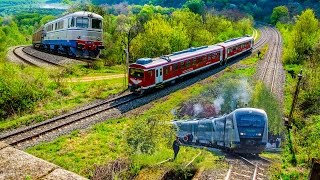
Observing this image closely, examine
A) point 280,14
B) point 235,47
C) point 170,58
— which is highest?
point 280,14

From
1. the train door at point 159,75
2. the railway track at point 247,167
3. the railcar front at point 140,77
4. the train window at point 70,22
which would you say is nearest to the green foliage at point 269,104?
the railway track at point 247,167

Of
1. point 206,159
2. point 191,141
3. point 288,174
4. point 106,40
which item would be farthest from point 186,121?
point 106,40

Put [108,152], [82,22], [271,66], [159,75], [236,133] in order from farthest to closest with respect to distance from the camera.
→ [271,66]
[82,22]
[159,75]
[236,133]
[108,152]

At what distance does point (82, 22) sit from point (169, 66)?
11933mm

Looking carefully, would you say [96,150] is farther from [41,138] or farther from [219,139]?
[219,139]

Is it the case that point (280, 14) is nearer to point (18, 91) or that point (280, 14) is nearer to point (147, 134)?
point (18, 91)

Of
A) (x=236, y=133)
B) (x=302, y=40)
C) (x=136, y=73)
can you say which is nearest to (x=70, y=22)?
(x=136, y=73)

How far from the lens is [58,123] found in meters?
16.7

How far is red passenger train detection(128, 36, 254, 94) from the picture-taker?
2175 centimetres

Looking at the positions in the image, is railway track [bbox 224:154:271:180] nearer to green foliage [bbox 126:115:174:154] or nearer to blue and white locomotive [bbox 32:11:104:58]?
green foliage [bbox 126:115:174:154]

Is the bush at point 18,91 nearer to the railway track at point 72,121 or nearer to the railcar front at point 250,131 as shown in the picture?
the railway track at point 72,121

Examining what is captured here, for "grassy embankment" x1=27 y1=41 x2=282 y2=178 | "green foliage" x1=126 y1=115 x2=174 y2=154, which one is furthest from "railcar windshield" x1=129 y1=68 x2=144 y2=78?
"green foliage" x1=126 y1=115 x2=174 y2=154

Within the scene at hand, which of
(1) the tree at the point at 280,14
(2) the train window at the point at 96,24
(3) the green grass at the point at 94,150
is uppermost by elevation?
(1) the tree at the point at 280,14

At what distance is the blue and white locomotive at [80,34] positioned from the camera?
31359 millimetres
